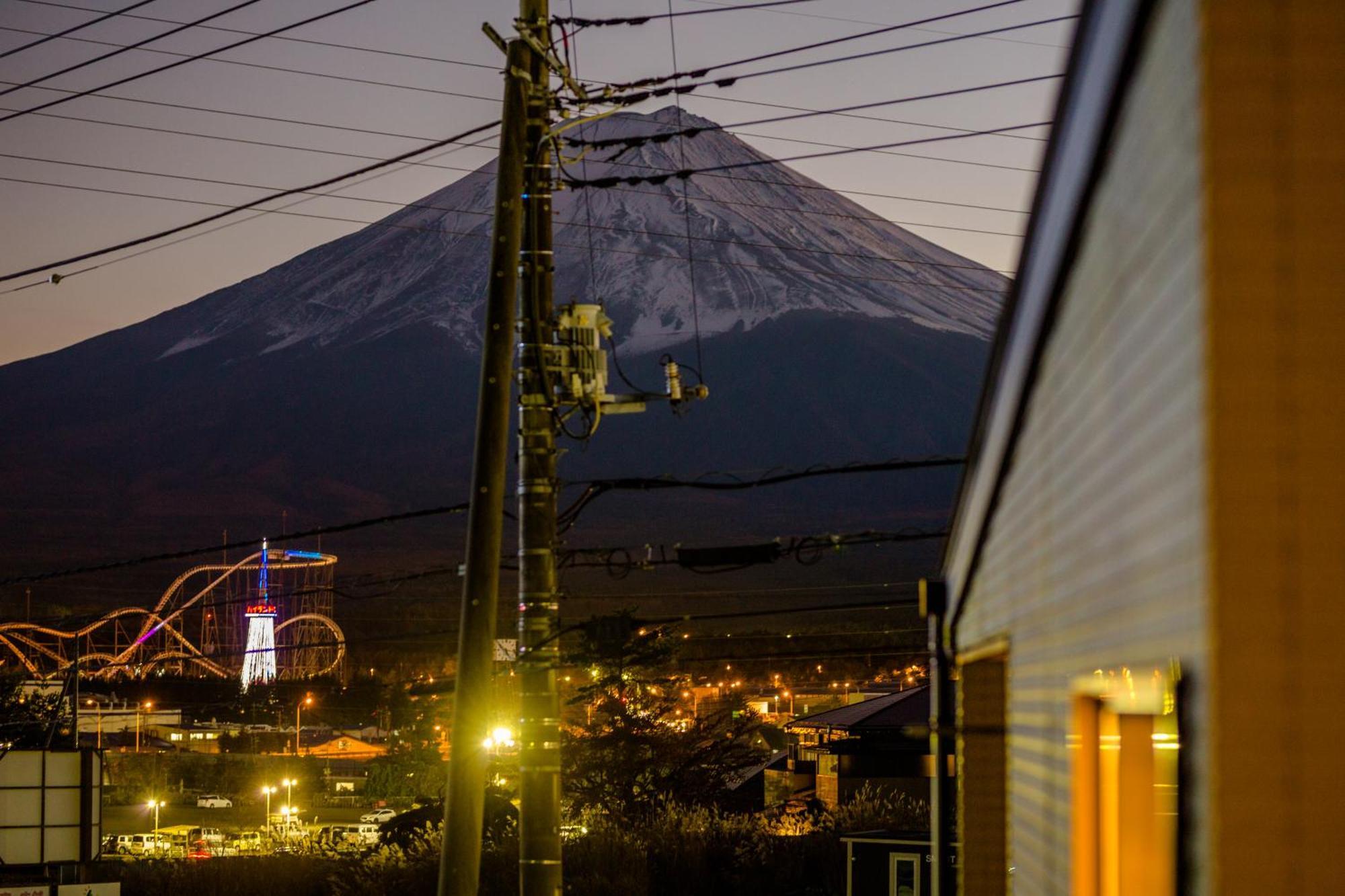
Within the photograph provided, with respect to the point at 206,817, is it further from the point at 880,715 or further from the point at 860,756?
the point at 880,715

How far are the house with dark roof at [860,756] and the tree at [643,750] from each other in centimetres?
195

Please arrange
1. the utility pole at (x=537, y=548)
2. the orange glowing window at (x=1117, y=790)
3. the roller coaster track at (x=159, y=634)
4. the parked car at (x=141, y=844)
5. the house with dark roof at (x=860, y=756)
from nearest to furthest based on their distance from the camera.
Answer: the orange glowing window at (x=1117, y=790), the utility pole at (x=537, y=548), the house with dark roof at (x=860, y=756), the parked car at (x=141, y=844), the roller coaster track at (x=159, y=634)

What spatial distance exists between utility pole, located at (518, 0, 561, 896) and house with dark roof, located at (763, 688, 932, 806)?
14443mm

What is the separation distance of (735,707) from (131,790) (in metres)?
34.7

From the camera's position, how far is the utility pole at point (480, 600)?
10.7m

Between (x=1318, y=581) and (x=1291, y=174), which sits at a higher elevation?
(x=1291, y=174)

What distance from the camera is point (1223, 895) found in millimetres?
3057

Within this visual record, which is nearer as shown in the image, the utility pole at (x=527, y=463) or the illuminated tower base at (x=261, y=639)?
the utility pole at (x=527, y=463)

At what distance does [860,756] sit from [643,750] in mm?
5001

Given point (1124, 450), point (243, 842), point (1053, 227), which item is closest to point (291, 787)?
point (243, 842)

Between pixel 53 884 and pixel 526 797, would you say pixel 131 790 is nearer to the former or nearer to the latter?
pixel 53 884

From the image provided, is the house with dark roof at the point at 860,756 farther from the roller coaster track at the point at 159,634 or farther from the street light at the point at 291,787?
the roller coaster track at the point at 159,634

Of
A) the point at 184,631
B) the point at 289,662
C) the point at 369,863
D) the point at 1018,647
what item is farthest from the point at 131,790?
the point at 184,631

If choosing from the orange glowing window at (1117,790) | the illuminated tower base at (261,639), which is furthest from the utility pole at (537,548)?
the illuminated tower base at (261,639)
